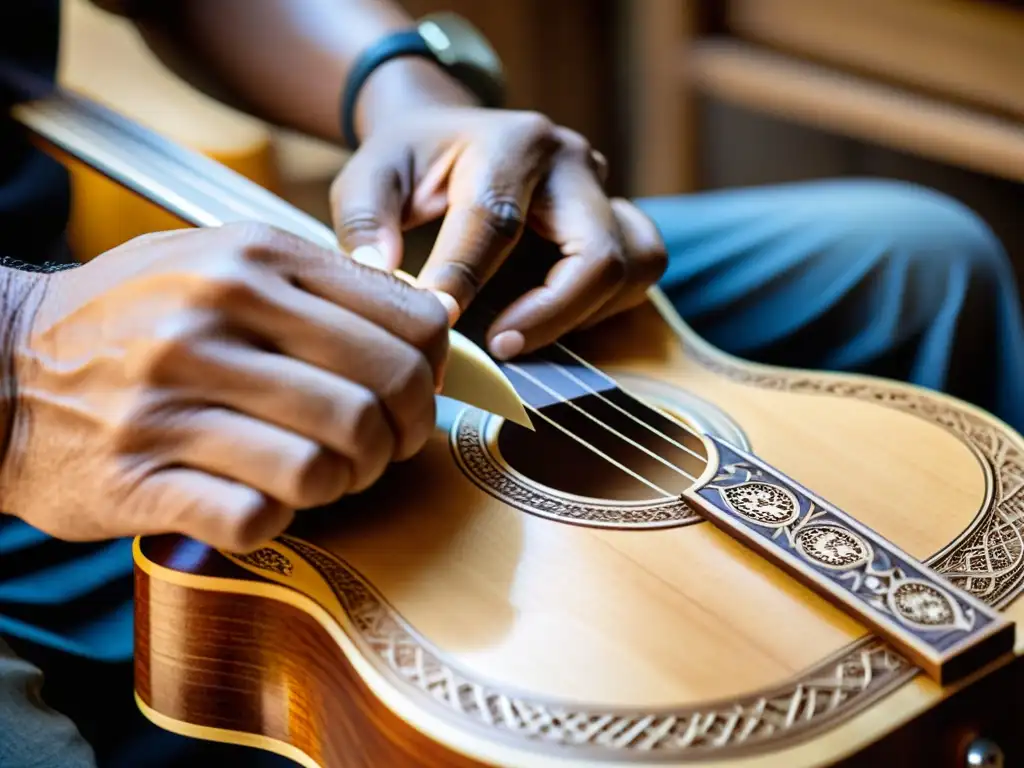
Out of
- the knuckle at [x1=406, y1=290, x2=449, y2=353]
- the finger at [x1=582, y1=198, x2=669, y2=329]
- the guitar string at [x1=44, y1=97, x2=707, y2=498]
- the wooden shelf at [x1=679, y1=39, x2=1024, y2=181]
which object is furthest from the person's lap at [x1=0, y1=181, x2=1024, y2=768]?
the wooden shelf at [x1=679, y1=39, x2=1024, y2=181]

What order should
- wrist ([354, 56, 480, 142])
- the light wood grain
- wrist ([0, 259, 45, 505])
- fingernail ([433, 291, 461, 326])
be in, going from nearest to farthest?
1. wrist ([0, 259, 45, 505])
2. fingernail ([433, 291, 461, 326])
3. wrist ([354, 56, 480, 142])
4. the light wood grain

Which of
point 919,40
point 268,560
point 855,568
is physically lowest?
point 268,560

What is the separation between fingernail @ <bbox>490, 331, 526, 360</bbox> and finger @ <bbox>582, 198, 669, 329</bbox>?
0.30 feet

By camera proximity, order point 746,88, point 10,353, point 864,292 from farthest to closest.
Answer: point 746,88 < point 864,292 < point 10,353

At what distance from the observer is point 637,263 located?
86cm

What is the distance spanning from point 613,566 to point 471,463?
0.14m

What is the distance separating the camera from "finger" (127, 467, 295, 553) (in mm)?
552

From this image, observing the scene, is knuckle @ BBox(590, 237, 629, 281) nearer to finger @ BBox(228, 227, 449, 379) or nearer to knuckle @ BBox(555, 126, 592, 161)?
knuckle @ BBox(555, 126, 592, 161)

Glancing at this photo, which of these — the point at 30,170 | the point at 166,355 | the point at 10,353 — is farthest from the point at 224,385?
the point at 30,170

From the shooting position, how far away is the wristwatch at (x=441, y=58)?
1.04 meters

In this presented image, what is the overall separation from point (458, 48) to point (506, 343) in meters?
0.43

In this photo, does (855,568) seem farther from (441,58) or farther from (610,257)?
(441,58)

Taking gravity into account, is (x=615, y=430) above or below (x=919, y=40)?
below

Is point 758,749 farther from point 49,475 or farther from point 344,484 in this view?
point 49,475
